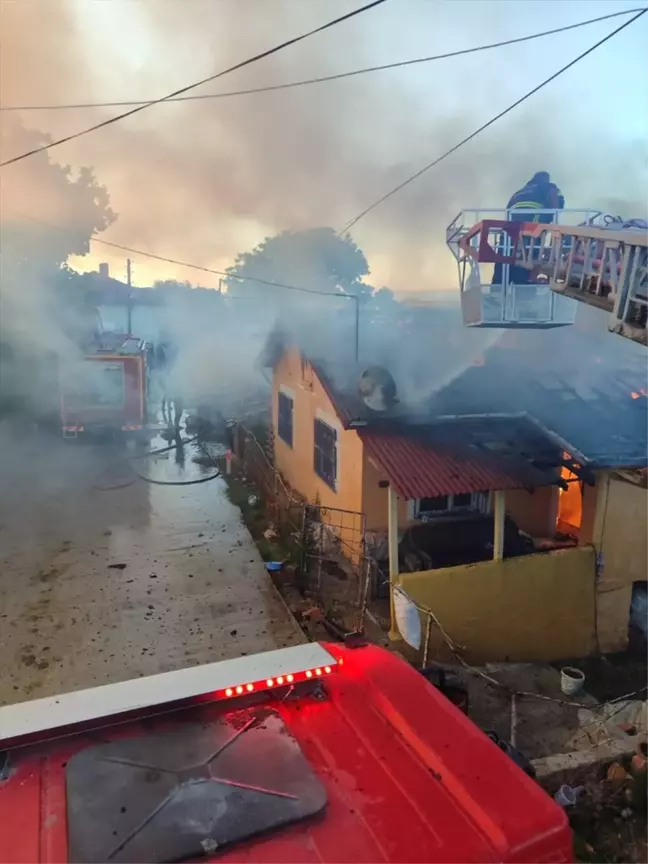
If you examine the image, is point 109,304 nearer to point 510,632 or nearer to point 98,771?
point 510,632

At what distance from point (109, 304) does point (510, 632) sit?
2442 centimetres

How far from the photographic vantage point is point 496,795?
2.23 metres

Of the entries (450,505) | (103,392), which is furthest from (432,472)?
(103,392)

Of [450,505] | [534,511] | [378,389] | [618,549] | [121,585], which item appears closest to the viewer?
[618,549]

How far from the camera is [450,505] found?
30.1 ft

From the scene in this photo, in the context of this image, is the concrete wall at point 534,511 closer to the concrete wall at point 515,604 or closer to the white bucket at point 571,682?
the concrete wall at point 515,604

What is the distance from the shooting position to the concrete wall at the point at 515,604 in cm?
730

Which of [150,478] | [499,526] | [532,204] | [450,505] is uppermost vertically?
[532,204]

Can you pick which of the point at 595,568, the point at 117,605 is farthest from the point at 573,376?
the point at 117,605

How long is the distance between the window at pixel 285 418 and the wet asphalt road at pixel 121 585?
175 cm

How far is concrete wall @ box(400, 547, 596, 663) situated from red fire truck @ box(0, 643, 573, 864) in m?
4.44

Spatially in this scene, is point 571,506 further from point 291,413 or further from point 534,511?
point 291,413

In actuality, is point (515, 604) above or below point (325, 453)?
below

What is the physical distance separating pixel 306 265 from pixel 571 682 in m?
18.5
